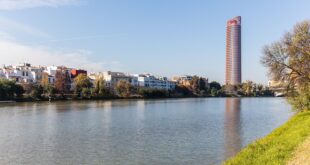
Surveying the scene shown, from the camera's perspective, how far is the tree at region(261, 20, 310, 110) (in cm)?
3038

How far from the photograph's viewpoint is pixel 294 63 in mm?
31125

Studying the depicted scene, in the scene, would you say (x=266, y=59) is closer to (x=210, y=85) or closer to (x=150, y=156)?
(x=150, y=156)

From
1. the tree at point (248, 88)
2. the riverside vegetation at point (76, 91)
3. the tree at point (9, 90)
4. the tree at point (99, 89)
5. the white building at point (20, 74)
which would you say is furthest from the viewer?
the tree at point (248, 88)

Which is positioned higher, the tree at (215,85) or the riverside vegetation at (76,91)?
the tree at (215,85)

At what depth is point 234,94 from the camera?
174 metres

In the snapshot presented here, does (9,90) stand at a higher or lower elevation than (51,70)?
lower

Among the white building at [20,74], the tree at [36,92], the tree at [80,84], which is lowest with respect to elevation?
the tree at [36,92]

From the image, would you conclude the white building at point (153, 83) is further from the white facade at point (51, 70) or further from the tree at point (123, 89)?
the white facade at point (51, 70)

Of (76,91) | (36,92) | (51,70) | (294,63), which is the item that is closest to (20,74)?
(51,70)

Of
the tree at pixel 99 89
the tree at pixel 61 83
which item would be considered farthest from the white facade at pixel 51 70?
the tree at pixel 99 89

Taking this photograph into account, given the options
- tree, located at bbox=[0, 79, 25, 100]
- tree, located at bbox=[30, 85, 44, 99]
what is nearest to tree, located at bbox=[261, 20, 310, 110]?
tree, located at bbox=[0, 79, 25, 100]

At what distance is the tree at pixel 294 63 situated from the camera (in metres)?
30.4

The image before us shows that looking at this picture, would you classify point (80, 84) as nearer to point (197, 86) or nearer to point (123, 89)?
point (123, 89)

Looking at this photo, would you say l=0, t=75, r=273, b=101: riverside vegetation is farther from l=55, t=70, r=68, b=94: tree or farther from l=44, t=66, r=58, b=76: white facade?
l=44, t=66, r=58, b=76: white facade
